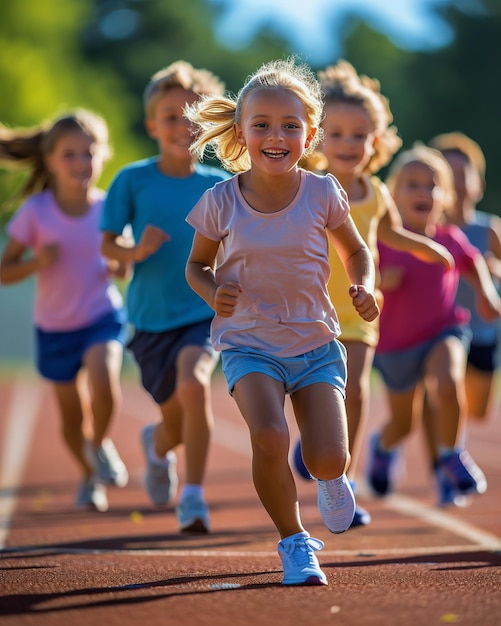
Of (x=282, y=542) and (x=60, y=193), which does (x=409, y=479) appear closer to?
(x=60, y=193)

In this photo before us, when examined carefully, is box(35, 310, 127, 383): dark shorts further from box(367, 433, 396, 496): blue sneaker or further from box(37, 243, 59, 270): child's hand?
box(367, 433, 396, 496): blue sneaker

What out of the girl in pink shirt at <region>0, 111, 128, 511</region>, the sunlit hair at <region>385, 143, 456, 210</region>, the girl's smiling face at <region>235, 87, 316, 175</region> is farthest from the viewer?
the sunlit hair at <region>385, 143, 456, 210</region>

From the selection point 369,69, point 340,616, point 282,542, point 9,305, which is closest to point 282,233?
point 282,542

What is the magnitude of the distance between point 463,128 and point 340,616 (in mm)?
54896

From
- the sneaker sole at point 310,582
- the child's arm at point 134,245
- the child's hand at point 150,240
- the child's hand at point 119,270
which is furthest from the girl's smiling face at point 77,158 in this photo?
the sneaker sole at point 310,582

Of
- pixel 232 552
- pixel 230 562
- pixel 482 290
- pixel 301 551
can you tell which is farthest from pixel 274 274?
pixel 482 290

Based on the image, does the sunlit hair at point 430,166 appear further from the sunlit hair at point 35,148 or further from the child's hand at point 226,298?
the child's hand at point 226,298

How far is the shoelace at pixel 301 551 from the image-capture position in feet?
15.3

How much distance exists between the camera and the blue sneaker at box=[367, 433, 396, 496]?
914 cm

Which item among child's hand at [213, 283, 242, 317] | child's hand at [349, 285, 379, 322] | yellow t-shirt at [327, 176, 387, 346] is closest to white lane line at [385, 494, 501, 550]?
yellow t-shirt at [327, 176, 387, 346]

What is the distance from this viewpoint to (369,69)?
62.3m

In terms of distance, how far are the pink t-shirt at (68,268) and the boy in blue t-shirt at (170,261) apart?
1082mm

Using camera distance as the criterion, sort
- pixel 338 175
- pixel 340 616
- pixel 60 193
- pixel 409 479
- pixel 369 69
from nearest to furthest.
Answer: pixel 340 616 → pixel 338 175 → pixel 60 193 → pixel 409 479 → pixel 369 69

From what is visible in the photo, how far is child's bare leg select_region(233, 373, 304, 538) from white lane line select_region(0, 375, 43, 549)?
2098 millimetres
